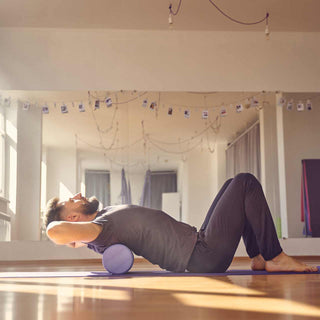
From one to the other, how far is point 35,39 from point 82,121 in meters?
0.97

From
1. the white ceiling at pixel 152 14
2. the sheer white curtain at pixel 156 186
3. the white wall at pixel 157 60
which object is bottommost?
the sheer white curtain at pixel 156 186

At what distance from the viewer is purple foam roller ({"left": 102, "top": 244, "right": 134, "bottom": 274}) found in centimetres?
228

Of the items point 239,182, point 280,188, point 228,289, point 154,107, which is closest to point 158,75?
point 154,107

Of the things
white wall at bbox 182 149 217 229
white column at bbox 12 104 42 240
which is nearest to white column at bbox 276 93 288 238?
white wall at bbox 182 149 217 229

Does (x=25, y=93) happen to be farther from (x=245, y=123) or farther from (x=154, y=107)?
(x=245, y=123)

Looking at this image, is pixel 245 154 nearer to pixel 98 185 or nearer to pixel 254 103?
pixel 254 103

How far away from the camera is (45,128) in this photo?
17.2 feet

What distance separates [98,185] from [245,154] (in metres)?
1.53

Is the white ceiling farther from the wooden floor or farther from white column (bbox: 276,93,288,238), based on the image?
the wooden floor

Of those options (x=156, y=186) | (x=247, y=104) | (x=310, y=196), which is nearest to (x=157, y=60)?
(x=247, y=104)

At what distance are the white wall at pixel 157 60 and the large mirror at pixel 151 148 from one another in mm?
120

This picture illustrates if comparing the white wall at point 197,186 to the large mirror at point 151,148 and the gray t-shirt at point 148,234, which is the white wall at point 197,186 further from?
the gray t-shirt at point 148,234

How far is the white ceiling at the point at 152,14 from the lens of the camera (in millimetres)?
4742

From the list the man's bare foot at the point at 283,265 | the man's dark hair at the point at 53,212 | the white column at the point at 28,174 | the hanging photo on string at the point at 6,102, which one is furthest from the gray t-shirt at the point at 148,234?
the hanging photo on string at the point at 6,102
